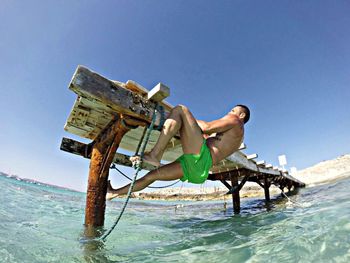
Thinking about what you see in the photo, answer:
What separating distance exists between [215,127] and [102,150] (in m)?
2.08

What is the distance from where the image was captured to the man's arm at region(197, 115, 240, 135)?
131 inches

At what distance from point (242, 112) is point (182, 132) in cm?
132

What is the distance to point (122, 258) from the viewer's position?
2566 millimetres

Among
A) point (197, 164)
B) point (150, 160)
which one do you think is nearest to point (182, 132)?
point (197, 164)

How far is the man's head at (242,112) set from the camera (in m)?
3.91

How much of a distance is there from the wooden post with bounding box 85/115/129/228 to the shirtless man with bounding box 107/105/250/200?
7.6 inches

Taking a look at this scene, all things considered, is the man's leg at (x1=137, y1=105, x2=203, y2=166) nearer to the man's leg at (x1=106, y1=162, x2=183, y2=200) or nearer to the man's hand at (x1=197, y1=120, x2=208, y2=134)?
the man's hand at (x1=197, y1=120, x2=208, y2=134)

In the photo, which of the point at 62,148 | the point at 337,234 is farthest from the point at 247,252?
the point at 62,148

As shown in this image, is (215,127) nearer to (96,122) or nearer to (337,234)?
(337,234)

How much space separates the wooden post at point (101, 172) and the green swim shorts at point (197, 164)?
112cm

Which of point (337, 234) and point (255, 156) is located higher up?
point (255, 156)

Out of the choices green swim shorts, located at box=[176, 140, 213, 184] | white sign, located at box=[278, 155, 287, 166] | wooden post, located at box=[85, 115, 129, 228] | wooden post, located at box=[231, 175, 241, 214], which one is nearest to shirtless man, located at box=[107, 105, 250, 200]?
green swim shorts, located at box=[176, 140, 213, 184]

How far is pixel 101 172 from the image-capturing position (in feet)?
12.1

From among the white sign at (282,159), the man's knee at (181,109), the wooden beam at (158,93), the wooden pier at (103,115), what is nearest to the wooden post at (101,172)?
the wooden pier at (103,115)
